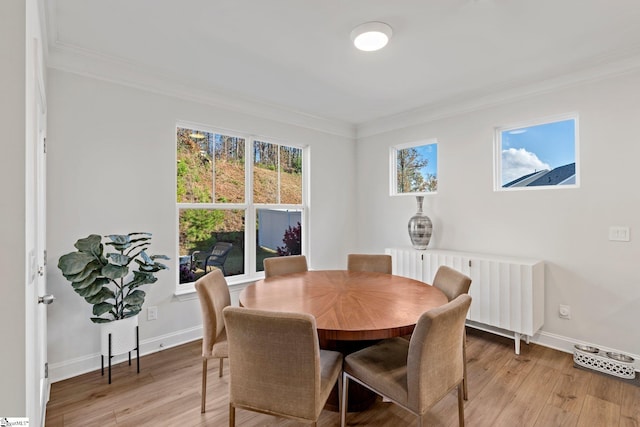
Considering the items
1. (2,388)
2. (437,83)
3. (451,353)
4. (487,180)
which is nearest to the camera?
(2,388)

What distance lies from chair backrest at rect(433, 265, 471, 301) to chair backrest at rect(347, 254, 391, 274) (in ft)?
2.39

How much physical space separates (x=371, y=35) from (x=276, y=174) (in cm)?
219

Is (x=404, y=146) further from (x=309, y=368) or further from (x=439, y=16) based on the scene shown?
(x=309, y=368)

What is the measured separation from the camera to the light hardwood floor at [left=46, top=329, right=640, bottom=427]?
6.33 ft

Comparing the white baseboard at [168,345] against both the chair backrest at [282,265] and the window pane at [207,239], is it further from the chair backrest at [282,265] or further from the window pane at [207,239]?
the chair backrest at [282,265]

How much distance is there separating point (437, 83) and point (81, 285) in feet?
11.6

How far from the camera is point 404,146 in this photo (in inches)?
168

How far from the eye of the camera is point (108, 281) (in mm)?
2285

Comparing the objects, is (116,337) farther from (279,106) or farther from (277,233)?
(279,106)

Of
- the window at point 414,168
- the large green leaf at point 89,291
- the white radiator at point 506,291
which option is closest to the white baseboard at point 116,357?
the large green leaf at point 89,291

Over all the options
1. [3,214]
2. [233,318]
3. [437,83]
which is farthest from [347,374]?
[437,83]

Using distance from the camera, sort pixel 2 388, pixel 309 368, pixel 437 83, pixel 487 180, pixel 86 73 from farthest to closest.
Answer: pixel 487 180, pixel 437 83, pixel 86 73, pixel 309 368, pixel 2 388

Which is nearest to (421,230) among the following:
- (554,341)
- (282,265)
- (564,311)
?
(564,311)

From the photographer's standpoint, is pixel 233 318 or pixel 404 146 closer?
pixel 233 318
